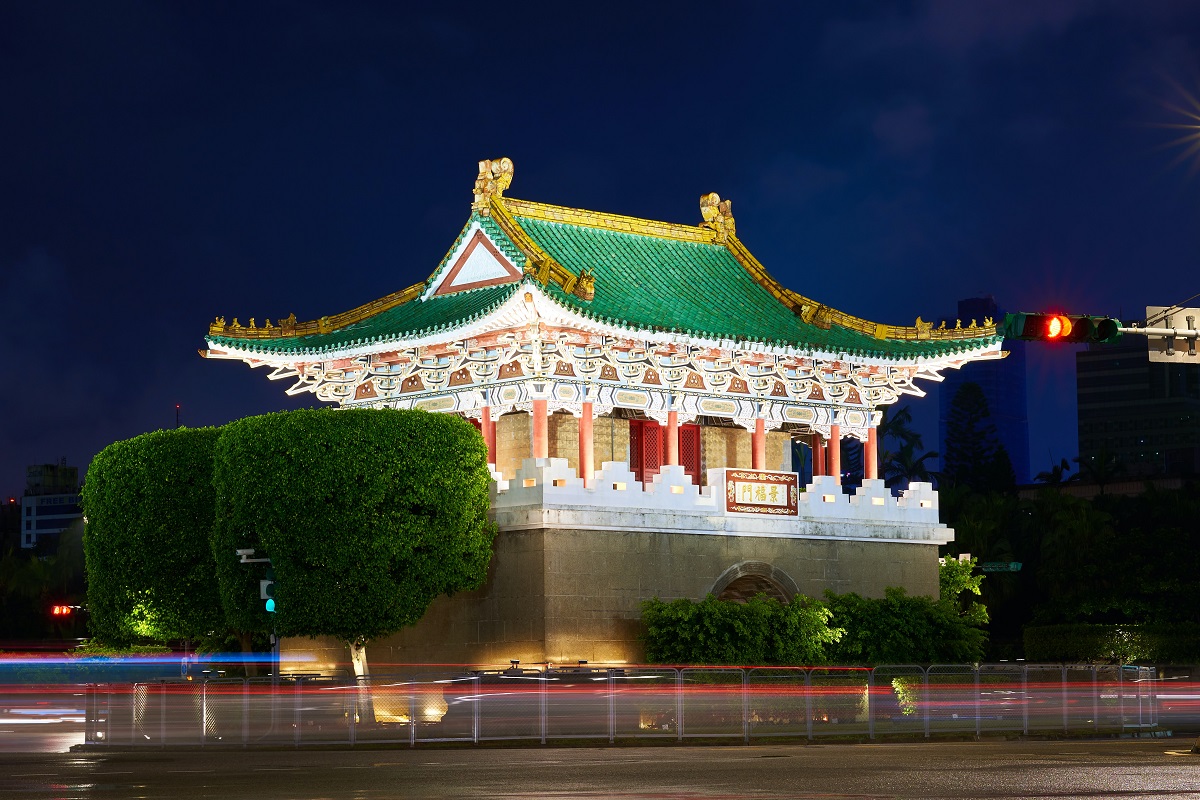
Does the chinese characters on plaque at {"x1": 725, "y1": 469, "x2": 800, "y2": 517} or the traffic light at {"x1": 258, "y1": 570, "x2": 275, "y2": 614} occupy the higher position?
the chinese characters on plaque at {"x1": 725, "y1": 469, "x2": 800, "y2": 517}

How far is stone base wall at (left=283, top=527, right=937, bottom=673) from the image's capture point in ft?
126

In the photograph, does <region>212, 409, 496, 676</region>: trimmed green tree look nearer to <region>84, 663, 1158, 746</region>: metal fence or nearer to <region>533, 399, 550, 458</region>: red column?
<region>533, 399, 550, 458</region>: red column

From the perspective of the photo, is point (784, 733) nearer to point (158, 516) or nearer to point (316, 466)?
point (316, 466)

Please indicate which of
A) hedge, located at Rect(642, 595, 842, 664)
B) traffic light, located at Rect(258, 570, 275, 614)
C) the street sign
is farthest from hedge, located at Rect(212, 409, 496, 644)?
the street sign

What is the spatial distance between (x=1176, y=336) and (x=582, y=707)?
10.7 meters

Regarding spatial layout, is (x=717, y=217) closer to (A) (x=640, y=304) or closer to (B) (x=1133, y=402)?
(A) (x=640, y=304)

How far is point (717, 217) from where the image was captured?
4688 cm

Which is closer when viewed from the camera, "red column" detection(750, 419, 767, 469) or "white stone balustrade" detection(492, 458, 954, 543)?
"white stone balustrade" detection(492, 458, 954, 543)

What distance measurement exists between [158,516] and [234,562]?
3606 millimetres

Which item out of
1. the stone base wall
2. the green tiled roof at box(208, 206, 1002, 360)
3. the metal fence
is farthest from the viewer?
the green tiled roof at box(208, 206, 1002, 360)

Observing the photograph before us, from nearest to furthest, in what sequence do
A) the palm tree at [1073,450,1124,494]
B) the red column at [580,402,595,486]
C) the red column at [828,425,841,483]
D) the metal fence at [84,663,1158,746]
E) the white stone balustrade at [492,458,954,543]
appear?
the metal fence at [84,663,1158,746] → the white stone balustrade at [492,458,954,543] → the red column at [580,402,595,486] → the red column at [828,425,841,483] → the palm tree at [1073,450,1124,494]

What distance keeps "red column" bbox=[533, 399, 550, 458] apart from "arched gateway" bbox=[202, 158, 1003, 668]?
0.30 feet

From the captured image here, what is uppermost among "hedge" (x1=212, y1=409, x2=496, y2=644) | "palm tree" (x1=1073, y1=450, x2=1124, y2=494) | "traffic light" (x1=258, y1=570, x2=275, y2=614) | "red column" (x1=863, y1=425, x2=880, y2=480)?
"palm tree" (x1=1073, y1=450, x2=1124, y2=494)

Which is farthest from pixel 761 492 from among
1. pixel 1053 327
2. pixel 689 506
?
pixel 1053 327
